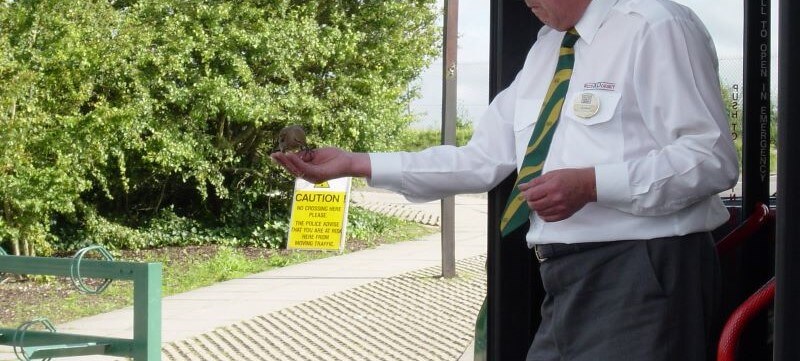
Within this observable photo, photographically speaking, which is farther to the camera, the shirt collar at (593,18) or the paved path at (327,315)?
the paved path at (327,315)

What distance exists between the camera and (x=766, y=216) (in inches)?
105

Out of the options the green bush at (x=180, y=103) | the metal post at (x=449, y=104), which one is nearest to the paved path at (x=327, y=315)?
the metal post at (x=449, y=104)

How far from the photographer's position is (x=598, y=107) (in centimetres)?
205

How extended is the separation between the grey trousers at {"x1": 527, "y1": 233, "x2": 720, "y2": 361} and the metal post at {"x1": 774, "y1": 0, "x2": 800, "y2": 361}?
2.20ft

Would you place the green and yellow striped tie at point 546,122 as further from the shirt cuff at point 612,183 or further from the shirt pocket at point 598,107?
the shirt cuff at point 612,183

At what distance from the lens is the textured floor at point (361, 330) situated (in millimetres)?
8164

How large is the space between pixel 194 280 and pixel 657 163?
1104cm

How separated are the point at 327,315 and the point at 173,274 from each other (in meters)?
3.98

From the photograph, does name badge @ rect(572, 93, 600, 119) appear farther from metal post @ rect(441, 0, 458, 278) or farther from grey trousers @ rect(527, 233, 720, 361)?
metal post @ rect(441, 0, 458, 278)

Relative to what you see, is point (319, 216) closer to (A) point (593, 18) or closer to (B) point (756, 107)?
(B) point (756, 107)

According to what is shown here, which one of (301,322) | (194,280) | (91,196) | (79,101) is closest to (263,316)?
(301,322)

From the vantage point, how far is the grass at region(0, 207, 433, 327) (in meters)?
10.7

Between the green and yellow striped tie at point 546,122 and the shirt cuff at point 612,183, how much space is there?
7.4 inches

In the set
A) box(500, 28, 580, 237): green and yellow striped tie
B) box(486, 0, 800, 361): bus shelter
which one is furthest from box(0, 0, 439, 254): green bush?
box(500, 28, 580, 237): green and yellow striped tie
